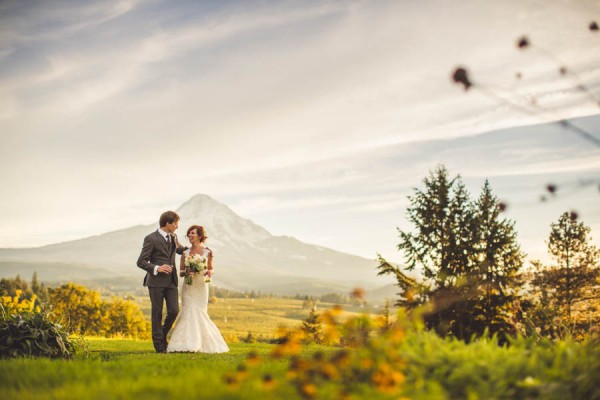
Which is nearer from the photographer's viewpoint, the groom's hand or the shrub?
the shrub

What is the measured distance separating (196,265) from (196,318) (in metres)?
1.46

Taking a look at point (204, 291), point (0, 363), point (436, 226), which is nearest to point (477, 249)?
point (436, 226)

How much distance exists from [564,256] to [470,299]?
80.1 ft

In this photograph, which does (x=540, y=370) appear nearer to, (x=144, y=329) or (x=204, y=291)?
(x=204, y=291)

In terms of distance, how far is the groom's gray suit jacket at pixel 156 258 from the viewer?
39.8ft

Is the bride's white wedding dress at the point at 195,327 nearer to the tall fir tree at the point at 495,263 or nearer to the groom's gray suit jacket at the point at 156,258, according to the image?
the groom's gray suit jacket at the point at 156,258

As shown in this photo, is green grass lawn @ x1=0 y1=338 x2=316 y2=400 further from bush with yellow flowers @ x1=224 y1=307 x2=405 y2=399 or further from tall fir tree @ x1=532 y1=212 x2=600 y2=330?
tall fir tree @ x1=532 y1=212 x2=600 y2=330

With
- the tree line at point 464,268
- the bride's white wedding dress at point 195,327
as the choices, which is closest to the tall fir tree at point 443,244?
the tree line at point 464,268

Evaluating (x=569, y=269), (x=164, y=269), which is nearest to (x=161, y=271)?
(x=164, y=269)

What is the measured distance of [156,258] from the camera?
12375 millimetres

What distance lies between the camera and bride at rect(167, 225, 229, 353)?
12539 mm

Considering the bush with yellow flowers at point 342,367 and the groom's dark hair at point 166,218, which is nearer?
the bush with yellow flowers at point 342,367

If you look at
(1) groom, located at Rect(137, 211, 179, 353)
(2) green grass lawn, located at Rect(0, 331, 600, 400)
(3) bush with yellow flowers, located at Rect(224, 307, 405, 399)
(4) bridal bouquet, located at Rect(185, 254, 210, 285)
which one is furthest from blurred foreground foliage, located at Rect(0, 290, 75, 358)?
(3) bush with yellow flowers, located at Rect(224, 307, 405, 399)

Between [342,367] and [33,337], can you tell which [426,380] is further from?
[33,337]
